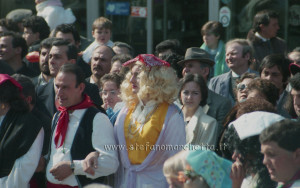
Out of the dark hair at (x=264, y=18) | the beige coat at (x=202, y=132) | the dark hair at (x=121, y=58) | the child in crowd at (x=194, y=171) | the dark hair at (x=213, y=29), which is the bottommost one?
the beige coat at (x=202, y=132)

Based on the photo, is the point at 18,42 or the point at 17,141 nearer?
the point at 17,141

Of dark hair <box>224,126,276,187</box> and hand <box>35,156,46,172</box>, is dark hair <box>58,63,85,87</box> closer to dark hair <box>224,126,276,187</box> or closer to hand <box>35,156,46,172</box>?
hand <box>35,156,46,172</box>

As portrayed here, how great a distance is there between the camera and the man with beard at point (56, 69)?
6.09 m

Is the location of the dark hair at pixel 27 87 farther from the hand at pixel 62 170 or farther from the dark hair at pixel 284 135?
the dark hair at pixel 284 135

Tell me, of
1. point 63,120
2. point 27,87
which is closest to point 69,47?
point 27,87

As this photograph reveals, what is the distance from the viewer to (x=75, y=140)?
5.00 meters

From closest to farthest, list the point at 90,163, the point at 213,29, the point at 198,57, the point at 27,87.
→ 1. the point at 90,163
2. the point at 27,87
3. the point at 198,57
4. the point at 213,29

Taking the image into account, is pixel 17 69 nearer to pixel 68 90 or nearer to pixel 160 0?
pixel 68 90

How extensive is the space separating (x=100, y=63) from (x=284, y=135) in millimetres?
4345

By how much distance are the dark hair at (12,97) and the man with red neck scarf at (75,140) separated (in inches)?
14.2

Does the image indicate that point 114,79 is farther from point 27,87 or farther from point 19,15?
point 19,15

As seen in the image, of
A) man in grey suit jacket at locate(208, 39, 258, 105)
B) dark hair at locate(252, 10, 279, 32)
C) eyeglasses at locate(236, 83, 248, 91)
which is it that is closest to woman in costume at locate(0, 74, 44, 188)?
eyeglasses at locate(236, 83, 248, 91)

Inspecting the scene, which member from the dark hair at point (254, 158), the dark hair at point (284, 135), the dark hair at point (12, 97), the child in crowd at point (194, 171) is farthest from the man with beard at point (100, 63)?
the dark hair at point (284, 135)

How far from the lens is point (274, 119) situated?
13.0ft
